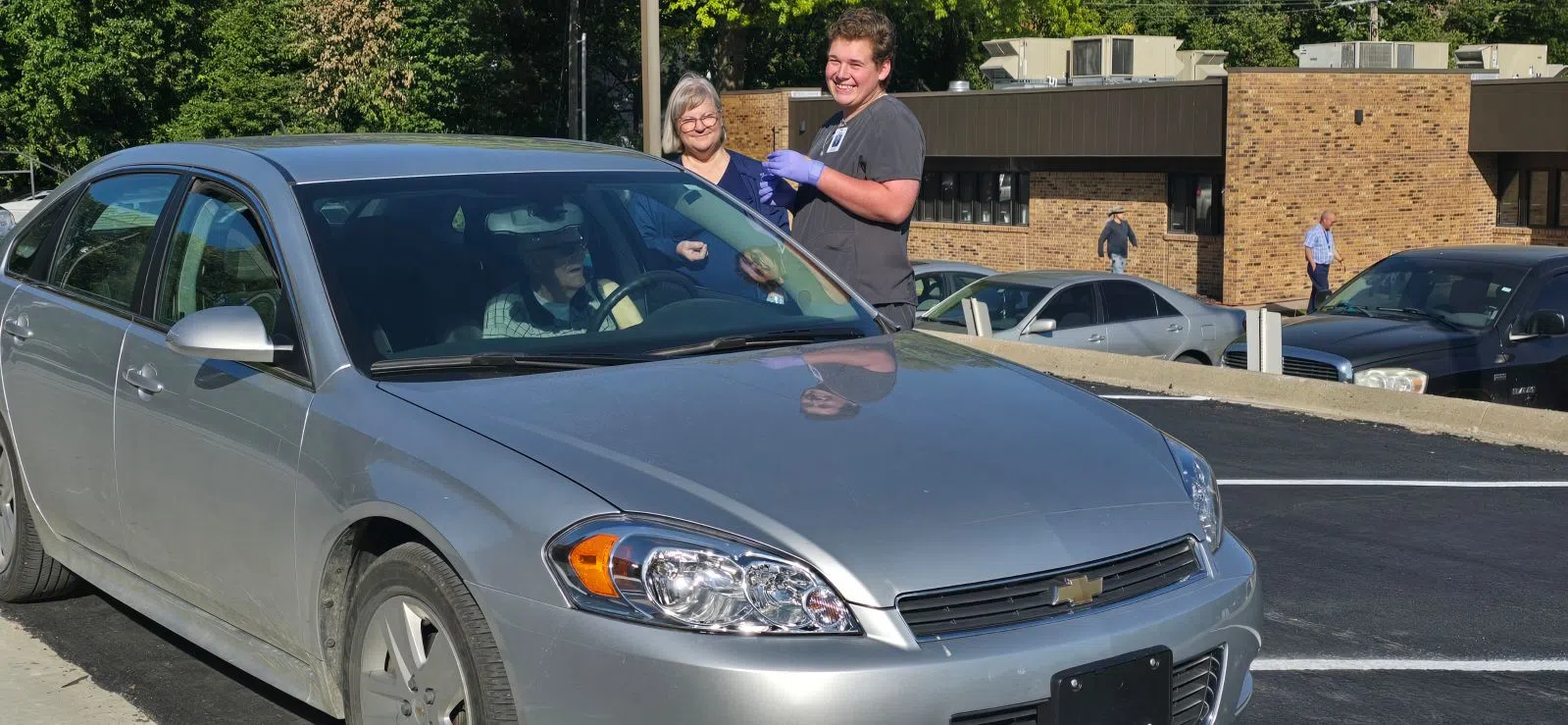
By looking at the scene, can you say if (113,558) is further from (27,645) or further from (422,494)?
(422,494)

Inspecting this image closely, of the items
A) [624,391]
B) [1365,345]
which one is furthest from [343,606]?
[1365,345]

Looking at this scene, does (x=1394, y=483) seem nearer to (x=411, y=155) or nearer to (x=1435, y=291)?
(x=1435, y=291)

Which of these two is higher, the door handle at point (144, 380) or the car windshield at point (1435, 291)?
the door handle at point (144, 380)

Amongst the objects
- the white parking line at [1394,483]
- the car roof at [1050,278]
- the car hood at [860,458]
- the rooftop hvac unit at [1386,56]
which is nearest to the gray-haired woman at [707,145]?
the car hood at [860,458]

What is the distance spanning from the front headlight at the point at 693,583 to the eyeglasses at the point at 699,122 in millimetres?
3530

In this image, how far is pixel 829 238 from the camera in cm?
594

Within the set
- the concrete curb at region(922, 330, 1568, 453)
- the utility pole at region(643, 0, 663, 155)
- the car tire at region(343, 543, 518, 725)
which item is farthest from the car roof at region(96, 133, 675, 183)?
the utility pole at region(643, 0, 663, 155)

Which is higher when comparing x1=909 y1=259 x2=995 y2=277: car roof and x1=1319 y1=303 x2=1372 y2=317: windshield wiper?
x1=1319 y1=303 x2=1372 y2=317: windshield wiper

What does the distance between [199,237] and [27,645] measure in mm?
1537

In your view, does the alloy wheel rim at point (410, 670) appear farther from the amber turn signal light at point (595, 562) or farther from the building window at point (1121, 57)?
the building window at point (1121, 57)

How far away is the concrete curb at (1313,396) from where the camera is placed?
9.48 m

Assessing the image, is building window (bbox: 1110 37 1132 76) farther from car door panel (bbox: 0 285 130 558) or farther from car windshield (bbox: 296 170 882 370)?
car door panel (bbox: 0 285 130 558)

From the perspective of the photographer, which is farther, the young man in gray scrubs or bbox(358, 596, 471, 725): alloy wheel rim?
the young man in gray scrubs

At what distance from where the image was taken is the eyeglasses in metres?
6.41
